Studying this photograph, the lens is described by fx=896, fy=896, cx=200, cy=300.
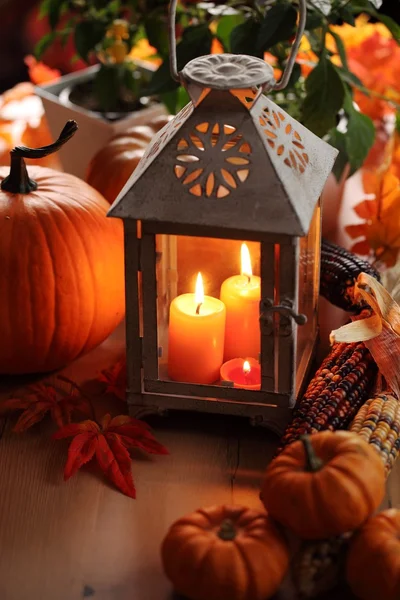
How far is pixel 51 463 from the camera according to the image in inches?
46.5

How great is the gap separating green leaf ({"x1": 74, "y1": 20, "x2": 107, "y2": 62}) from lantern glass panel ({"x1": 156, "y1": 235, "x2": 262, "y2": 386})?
65cm

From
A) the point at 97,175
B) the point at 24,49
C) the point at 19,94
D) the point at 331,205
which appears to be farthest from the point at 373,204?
the point at 24,49

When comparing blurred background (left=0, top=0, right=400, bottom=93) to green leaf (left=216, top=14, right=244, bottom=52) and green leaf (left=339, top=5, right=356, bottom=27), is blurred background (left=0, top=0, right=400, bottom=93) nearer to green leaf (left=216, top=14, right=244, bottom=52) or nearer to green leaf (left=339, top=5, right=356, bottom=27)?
green leaf (left=216, top=14, right=244, bottom=52)

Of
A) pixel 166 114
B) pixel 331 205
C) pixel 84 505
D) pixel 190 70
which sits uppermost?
pixel 190 70

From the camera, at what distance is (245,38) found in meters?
1.36

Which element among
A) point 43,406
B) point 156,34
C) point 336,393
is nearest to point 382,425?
point 336,393

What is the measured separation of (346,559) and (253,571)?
109mm

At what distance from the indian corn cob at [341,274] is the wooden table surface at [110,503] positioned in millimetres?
244

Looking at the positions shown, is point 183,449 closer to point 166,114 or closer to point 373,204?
point 373,204

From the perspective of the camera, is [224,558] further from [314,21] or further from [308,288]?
[314,21]

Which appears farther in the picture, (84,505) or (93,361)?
(93,361)

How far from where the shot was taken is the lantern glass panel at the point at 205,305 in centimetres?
115

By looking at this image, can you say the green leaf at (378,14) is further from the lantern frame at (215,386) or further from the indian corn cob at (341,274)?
the lantern frame at (215,386)

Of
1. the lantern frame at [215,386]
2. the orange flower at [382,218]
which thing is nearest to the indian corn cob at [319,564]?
the lantern frame at [215,386]
